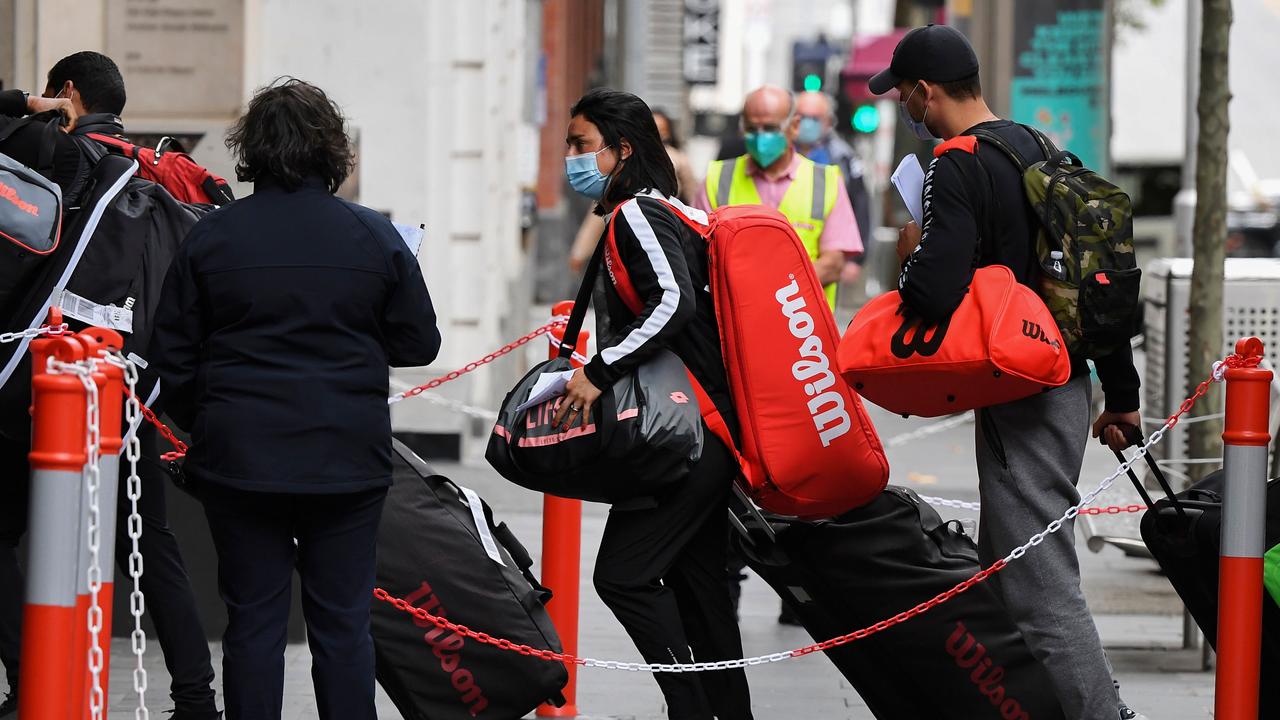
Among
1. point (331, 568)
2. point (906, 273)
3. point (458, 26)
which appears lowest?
point (331, 568)

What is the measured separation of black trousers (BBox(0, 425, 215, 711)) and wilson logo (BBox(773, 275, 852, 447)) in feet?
5.89

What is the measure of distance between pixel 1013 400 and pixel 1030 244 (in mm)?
394

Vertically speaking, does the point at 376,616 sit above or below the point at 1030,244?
below

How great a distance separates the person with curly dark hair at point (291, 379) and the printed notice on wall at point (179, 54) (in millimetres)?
5839

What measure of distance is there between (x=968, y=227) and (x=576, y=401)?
1068 millimetres

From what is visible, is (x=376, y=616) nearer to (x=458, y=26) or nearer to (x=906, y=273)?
(x=906, y=273)

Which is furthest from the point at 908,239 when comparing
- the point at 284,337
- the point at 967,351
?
the point at 284,337

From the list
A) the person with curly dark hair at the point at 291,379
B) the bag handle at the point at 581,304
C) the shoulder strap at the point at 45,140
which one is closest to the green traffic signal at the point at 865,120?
the bag handle at the point at 581,304

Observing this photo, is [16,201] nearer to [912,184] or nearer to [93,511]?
[93,511]

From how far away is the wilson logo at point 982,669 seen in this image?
16.7 ft

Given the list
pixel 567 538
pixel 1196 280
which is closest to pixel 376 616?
pixel 567 538

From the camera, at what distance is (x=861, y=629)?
516cm

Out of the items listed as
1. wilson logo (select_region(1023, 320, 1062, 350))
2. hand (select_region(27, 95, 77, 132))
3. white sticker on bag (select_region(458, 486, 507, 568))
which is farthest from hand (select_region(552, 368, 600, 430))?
hand (select_region(27, 95, 77, 132))

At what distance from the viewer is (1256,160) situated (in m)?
38.2
